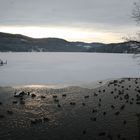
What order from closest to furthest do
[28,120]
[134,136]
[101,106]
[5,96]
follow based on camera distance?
[134,136] → [28,120] → [101,106] → [5,96]

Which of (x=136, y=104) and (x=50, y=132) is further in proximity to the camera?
(x=136, y=104)

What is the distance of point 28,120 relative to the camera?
1191 inches

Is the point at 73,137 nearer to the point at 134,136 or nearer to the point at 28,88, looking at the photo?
the point at 134,136

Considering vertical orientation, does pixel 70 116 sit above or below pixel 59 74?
below

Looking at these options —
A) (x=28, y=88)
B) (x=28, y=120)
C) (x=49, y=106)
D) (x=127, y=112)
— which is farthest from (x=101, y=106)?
(x=28, y=88)

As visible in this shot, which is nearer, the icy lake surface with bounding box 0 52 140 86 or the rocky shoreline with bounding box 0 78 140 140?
the rocky shoreline with bounding box 0 78 140 140

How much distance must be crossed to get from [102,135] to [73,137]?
2392 mm

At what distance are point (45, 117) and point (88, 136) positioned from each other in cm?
720

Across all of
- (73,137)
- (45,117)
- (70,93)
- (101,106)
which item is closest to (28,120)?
(45,117)

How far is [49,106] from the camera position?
3688cm

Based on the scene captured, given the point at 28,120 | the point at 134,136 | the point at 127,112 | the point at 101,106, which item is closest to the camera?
the point at 134,136

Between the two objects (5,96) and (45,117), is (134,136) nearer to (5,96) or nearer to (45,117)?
(45,117)

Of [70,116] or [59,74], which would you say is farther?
[59,74]

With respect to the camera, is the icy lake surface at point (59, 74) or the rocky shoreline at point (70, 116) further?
the icy lake surface at point (59, 74)
